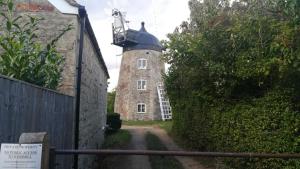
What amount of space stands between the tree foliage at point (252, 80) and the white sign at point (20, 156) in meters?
5.08

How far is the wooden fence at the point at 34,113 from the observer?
15.2 feet

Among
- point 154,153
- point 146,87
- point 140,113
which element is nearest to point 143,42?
point 146,87

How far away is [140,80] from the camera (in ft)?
146

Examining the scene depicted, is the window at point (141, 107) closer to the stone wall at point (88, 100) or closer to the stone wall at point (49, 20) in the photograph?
the stone wall at point (88, 100)

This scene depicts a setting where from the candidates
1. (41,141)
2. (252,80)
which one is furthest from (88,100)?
(41,141)

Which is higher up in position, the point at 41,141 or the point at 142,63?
the point at 142,63

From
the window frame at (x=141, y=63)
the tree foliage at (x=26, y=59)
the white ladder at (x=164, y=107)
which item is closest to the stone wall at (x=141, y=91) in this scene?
A: the window frame at (x=141, y=63)

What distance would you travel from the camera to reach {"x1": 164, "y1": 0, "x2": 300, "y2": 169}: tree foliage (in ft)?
29.5

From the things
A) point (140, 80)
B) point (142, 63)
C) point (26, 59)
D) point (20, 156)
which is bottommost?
point (20, 156)

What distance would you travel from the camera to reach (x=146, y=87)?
4419cm

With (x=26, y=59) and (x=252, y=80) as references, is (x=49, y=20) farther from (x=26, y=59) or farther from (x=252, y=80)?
(x=252, y=80)

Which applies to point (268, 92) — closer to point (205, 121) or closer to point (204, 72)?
point (204, 72)

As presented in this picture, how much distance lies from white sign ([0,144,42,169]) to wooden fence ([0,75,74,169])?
90 cm

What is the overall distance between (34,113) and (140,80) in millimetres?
38718
